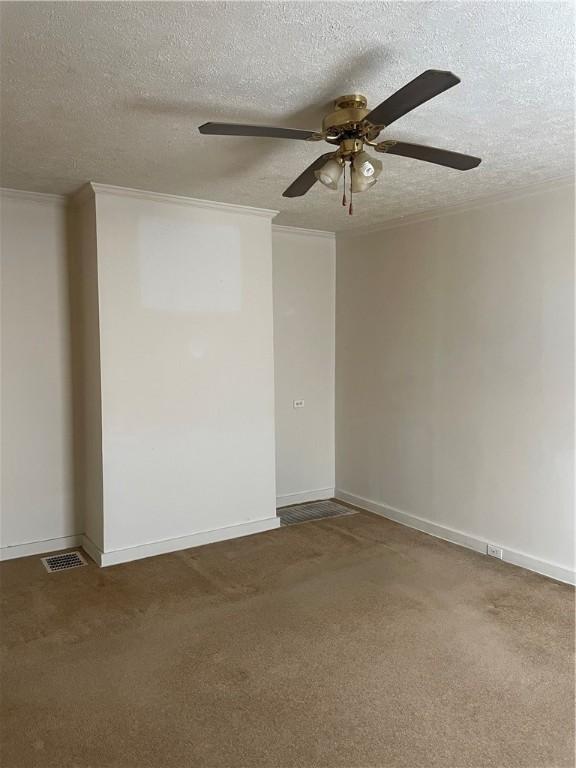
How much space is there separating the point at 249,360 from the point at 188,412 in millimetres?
647

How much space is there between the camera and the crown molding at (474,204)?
11.6ft

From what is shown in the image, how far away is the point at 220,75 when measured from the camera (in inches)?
84.7

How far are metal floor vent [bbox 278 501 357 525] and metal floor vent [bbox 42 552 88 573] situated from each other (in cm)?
161

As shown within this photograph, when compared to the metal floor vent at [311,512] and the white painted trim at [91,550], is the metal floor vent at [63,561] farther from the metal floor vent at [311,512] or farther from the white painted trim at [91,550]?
the metal floor vent at [311,512]

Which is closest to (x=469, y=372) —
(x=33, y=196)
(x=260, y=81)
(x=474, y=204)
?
(x=474, y=204)

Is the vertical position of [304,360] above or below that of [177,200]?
below

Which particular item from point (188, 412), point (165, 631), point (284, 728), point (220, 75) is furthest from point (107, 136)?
point (284, 728)

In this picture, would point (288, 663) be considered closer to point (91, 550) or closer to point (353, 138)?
point (91, 550)

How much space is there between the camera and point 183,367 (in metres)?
4.15

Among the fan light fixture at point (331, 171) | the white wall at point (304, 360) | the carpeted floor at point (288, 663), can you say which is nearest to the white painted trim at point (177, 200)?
the white wall at point (304, 360)

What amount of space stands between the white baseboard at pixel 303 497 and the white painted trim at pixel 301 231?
2361 millimetres

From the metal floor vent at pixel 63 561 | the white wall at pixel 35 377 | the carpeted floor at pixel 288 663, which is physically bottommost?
the carpeted floor at pixel 288 663

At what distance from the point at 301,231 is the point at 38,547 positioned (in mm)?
3335

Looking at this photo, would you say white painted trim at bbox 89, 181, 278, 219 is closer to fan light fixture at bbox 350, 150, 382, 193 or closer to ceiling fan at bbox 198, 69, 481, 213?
ceiling fan at bbox 198, 69, 481, 213
